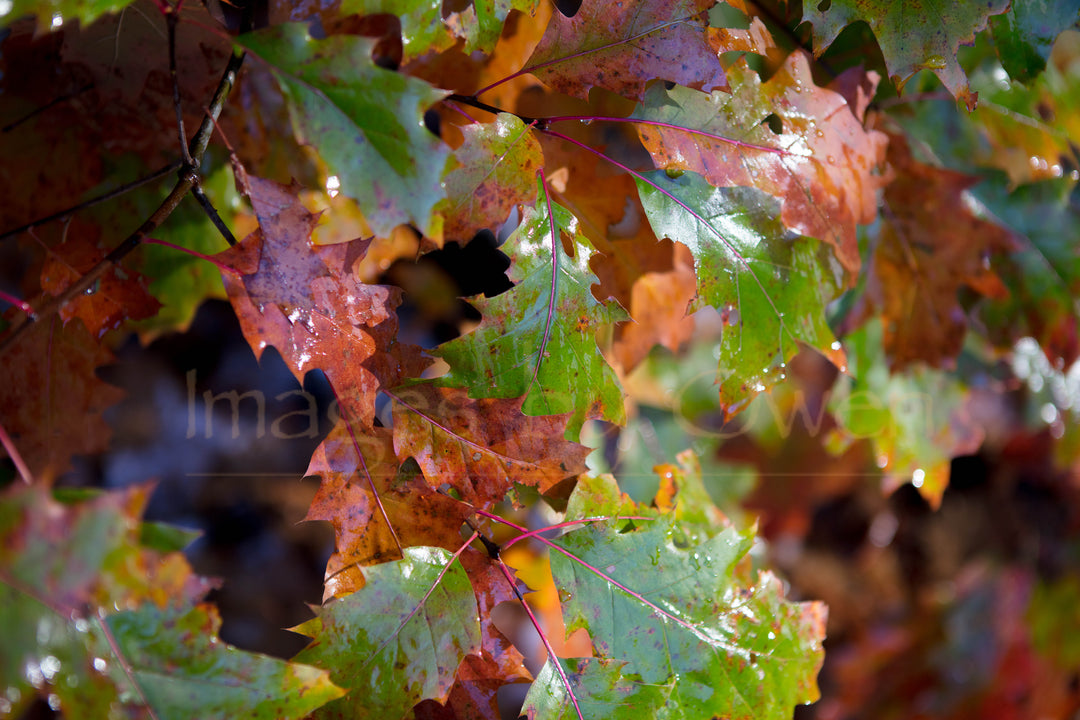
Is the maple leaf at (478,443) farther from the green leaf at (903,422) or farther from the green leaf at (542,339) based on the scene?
the green leaf at (903,422)

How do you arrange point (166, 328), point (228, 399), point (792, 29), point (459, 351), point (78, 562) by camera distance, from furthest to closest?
point (228, 399) → point (166, 328) → point (792, 29) → point (459, 351) → point (78, 562)

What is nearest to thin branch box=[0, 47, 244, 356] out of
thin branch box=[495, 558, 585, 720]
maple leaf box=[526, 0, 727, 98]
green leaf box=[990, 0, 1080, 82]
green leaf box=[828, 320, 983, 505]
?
maple leaf box=[526, 0, 727, 98]

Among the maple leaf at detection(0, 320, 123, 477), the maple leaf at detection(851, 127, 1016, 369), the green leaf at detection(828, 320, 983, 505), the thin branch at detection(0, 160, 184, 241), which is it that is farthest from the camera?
the green leaf at detection(828, 320, 983, 505)

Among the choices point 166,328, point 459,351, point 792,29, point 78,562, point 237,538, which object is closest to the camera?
point 78,562

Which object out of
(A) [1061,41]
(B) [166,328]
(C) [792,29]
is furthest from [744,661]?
(A) [1061,41]

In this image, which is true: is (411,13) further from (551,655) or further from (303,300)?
(551,655)

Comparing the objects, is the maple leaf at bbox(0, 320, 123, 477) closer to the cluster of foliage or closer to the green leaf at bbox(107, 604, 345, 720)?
the cluster of foliage

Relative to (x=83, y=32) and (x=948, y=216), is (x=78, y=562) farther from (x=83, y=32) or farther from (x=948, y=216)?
(x=948, y=216)
